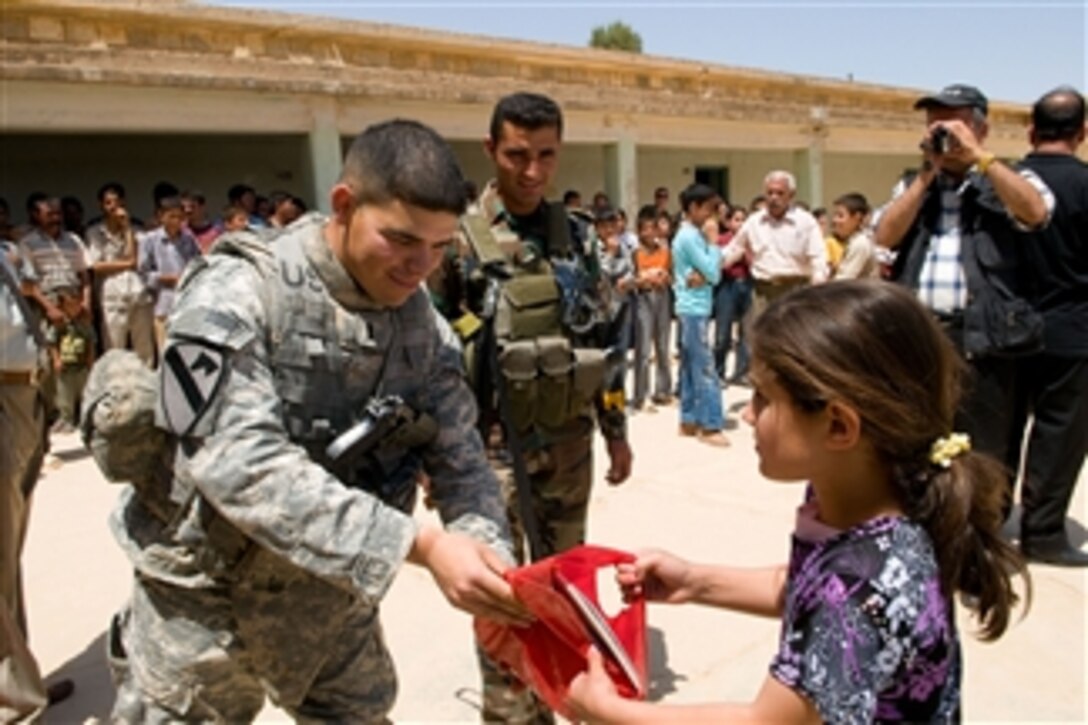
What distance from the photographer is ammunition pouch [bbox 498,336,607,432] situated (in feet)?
8.28

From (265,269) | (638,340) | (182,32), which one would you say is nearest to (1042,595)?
(265,269)

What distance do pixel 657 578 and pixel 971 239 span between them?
2603 mm

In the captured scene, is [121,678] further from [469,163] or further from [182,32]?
[469,163]

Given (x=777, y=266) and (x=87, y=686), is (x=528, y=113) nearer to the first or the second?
(x=87, y=686)

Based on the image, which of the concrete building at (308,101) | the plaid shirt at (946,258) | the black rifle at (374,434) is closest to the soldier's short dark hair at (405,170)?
the black rifle at (374,434)

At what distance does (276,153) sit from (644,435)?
27.3 ft

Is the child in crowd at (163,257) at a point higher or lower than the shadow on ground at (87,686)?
higher

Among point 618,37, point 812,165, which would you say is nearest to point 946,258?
point 812,165

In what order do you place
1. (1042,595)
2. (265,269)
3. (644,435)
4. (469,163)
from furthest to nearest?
(469,163) < (644,435) < (1042,595) < (265,269)

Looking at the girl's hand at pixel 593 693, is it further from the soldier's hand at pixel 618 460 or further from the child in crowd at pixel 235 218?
the child in crowd at pixel 235 218

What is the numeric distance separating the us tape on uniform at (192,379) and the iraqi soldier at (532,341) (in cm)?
111

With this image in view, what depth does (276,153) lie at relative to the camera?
12.4 metres

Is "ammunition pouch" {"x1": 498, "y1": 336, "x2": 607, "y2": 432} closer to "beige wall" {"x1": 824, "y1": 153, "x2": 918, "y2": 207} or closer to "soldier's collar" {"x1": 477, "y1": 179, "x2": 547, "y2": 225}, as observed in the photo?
"soldier's collar" {"x1": 477, "y1": 179, "x2": 547, "y2": 225}

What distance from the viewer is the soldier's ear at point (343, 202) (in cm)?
157
